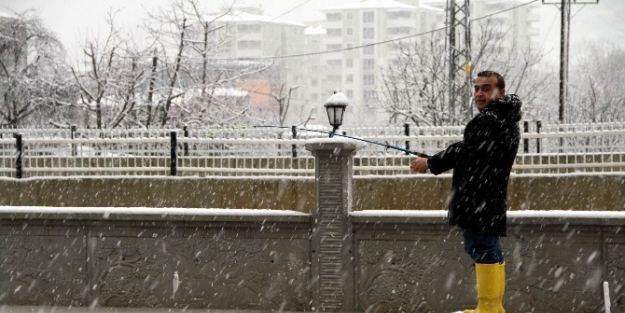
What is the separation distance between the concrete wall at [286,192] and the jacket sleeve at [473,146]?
34.2ft

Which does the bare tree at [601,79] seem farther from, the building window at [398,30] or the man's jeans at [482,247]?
the man's jeans at [482,247]

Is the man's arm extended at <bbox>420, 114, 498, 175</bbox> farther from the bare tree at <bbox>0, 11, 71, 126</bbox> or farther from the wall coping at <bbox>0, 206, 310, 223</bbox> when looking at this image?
the bare tree at <bbox>0, 11, 71, 126</bbox>

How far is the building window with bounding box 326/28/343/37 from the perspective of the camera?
13185 centimetres

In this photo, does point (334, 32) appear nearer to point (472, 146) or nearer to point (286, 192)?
point (286, 192)

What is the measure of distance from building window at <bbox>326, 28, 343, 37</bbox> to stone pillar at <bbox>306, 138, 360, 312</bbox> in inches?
4957

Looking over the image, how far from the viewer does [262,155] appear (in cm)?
1789

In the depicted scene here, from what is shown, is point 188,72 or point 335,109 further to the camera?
point 188,72

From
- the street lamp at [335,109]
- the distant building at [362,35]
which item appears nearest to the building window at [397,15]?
the distant building at [362,35]

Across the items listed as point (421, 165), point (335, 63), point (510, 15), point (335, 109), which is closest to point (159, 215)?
point (421, 165)

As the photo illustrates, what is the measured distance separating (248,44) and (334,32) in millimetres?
15007

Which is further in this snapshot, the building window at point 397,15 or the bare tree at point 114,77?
the building window at point 397,15

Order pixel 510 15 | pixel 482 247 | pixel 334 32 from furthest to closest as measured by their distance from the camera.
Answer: pixel 334 32 < pixel 510 15 < pixel 482 247

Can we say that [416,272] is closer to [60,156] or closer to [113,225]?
[113,225]

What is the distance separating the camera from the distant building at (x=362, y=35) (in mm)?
118812
